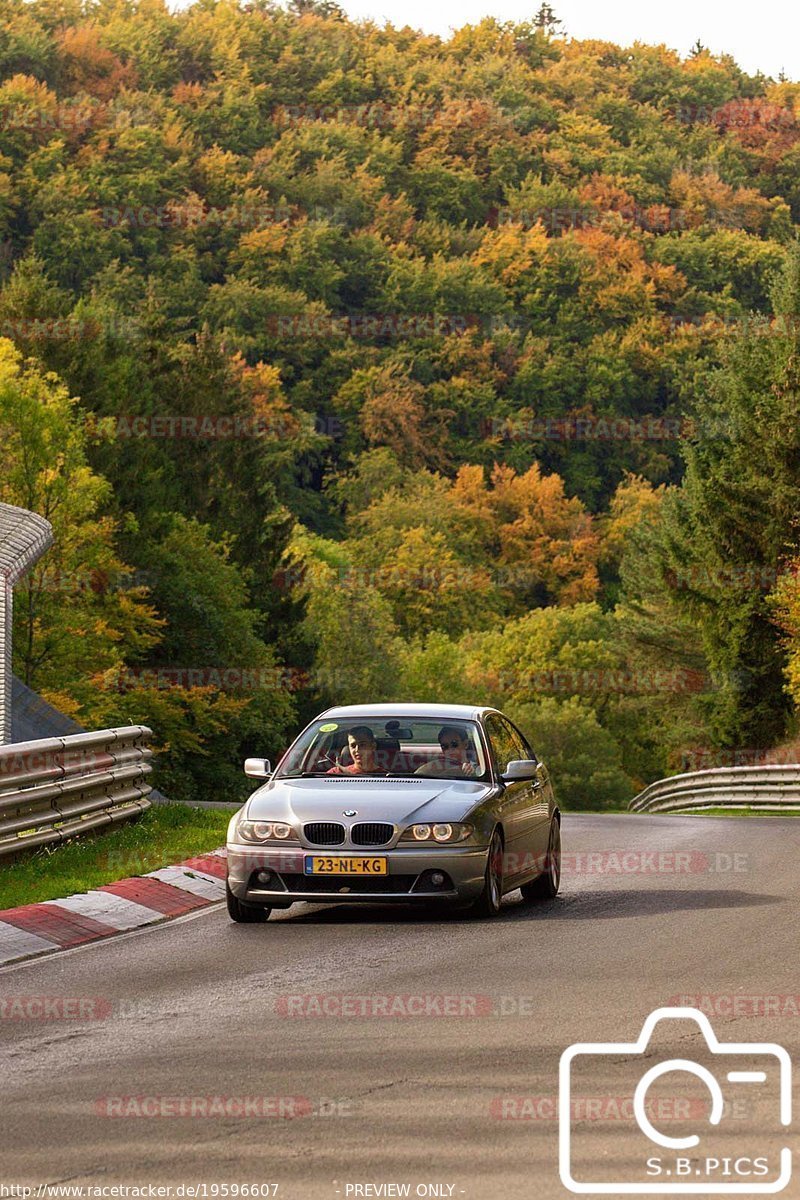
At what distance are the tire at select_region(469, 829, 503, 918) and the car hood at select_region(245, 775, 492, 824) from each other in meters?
0.33

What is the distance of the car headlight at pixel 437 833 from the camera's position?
13211mm

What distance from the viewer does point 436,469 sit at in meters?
125

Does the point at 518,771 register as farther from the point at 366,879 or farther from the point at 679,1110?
the point at 679,1110

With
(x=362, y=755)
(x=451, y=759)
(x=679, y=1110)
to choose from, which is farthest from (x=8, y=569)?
(x=679, y=1110)

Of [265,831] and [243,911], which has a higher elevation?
[265,831]

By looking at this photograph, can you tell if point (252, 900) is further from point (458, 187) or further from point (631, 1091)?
point (458, 187)

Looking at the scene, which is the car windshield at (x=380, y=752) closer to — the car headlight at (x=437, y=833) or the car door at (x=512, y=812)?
the car door at (x=512, y=812)

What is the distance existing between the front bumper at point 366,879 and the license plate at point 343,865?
0.11 feet

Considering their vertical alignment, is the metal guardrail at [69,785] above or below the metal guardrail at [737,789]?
above

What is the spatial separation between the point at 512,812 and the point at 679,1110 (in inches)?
280

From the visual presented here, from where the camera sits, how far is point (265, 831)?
43.9 feet

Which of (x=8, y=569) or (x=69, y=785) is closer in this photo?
(x=69, y=785)

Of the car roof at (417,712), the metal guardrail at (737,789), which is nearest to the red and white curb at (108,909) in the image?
the car roof at (417,712)

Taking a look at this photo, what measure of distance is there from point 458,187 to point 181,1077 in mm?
139749
